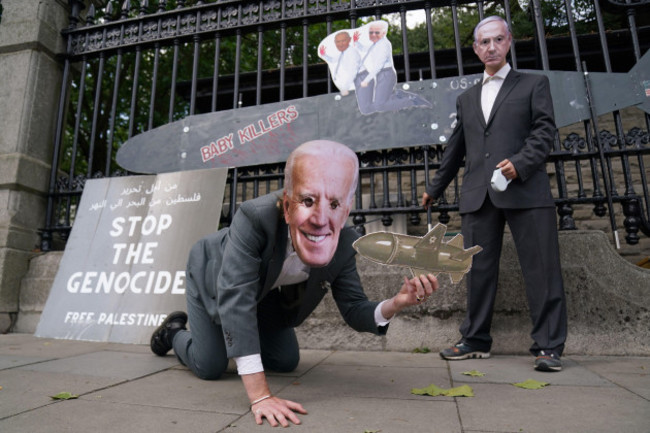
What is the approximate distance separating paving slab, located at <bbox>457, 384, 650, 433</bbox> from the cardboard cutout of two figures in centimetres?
242

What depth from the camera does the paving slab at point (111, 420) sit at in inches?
55.3

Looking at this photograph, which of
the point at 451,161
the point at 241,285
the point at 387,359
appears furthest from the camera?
the point at 451,161

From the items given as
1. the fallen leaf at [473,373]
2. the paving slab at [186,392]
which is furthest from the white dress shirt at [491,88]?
the paving slab at [186,392]

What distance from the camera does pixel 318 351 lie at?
315 cm

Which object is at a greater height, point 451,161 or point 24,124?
point 24,124

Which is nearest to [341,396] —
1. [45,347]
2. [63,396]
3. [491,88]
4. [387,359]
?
[387,359]

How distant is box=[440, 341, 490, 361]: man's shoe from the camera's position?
2682 mm

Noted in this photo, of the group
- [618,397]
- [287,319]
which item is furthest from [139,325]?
[618,397]

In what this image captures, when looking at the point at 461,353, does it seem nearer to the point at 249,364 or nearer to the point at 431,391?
the point at 431,391

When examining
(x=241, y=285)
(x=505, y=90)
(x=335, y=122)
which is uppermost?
(x=335, y=122)

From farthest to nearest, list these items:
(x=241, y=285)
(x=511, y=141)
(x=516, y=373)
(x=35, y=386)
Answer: (x=511, y=141), (x=516, y=373), (x=35, y=386), (x=241, y=285)

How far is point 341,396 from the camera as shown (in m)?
1.83

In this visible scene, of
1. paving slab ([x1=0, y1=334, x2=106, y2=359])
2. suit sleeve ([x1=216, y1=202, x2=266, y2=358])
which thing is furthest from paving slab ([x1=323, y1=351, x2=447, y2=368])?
paving slab ([x1=0, y1=334, x2=106, y2=359])

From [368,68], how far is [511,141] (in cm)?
159
